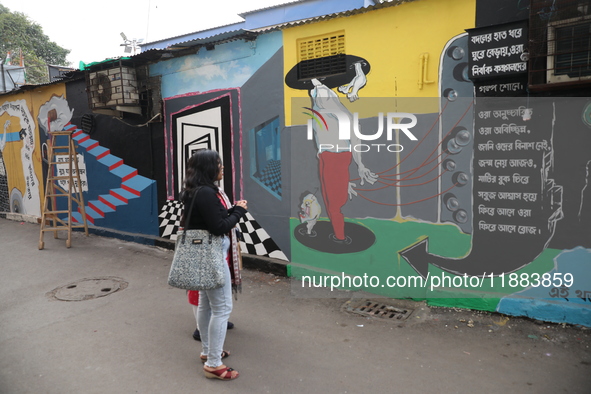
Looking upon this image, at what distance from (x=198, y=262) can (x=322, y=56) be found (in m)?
3.31

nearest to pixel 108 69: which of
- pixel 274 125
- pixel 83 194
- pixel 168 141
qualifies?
pixel 168 141

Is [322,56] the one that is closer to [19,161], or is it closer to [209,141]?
[209,141]

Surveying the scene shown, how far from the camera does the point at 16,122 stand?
10414 mm

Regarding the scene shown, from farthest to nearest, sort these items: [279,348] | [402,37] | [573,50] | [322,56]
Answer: [322,56], [402,37], [279,348], [573,50]

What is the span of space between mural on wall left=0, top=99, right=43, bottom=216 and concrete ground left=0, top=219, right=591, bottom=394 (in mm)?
5563

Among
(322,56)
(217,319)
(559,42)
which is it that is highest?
(322,56)

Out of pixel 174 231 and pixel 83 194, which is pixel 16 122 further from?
pixel 174 231

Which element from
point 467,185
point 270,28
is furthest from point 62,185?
point 467,185

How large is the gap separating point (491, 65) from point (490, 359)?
106 inches

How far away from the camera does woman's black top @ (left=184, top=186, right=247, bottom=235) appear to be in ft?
10.2

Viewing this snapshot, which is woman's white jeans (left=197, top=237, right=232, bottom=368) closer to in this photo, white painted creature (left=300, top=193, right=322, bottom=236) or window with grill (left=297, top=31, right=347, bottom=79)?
white painted creature (left=300, top=193, right=322, bottom=236)

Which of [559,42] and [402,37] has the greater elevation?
[402,37]

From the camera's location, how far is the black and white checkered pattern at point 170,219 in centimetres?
734

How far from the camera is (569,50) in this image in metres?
3.63
